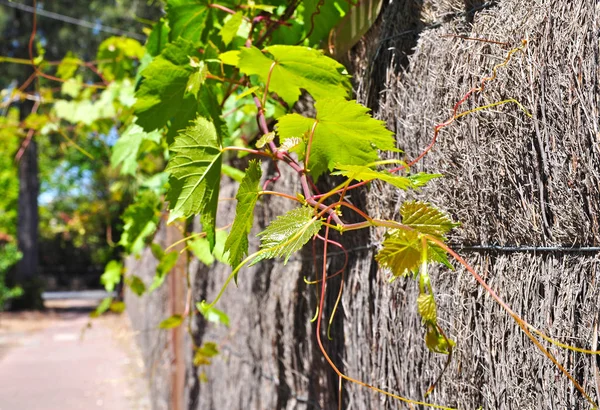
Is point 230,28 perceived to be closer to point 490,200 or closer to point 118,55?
point 490,200

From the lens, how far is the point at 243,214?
1161 millimetres

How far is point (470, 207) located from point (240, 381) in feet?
6.17

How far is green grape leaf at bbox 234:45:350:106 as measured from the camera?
132 centimetres

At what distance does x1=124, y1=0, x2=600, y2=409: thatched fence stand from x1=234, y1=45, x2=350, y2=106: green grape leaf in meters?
0.15

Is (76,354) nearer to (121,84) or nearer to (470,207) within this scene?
(121,84)

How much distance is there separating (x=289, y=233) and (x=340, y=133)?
24 cm

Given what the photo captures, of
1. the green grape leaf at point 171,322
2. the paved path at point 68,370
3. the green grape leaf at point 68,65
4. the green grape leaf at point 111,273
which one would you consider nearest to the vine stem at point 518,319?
the green grape leaf at point 171,322

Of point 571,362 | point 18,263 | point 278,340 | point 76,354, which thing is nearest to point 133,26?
point 18,263

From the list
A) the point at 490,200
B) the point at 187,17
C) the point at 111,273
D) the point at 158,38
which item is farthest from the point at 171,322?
the point at 490,200

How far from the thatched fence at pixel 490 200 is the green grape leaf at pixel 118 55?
1902mm

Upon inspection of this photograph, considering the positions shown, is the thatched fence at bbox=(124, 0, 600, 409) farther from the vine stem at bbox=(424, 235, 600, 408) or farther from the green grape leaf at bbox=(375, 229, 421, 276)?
the green grape leaf at bbox=(375, 229, 421, 276)

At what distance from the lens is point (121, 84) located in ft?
10.9

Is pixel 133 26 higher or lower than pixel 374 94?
higher

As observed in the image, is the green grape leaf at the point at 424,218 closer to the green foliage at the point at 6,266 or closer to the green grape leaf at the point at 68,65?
the green grape leaf at the point at 68,65
